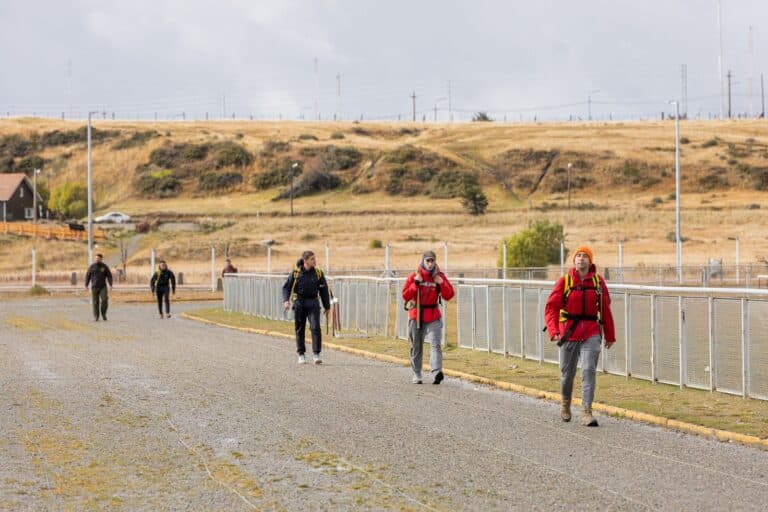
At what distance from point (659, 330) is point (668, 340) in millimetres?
208

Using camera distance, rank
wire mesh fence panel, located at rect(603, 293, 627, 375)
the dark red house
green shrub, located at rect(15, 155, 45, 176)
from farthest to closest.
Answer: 1. green shrub, located at rect(15, 155, 45, 176)
2. the dark red house
3. wire mesh fence panel, located at rect(603, 293, 627, 375)

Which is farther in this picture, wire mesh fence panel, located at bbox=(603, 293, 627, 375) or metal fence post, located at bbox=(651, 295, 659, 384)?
wire mesh fence panel, located at bbox=(603, 293, 627, 375)

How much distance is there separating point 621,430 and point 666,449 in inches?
51.5

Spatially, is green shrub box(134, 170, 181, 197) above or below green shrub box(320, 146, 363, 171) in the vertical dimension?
below

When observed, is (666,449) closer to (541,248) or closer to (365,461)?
(365,461)

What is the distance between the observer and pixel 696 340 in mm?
16328

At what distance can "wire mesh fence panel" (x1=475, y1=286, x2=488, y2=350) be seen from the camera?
2259cm

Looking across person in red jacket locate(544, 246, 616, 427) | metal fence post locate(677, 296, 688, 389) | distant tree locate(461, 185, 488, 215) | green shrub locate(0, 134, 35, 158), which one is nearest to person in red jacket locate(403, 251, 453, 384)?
metal fence post locate(677, 296, 688, 389)

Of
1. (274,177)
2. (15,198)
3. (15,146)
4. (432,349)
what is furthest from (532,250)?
(15,146)

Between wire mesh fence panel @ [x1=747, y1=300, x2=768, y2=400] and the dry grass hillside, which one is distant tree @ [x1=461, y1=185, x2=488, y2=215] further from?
wire mesh fence panel @ [x1=747, y1=300, x2=768, y2=400]

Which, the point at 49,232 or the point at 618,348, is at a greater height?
the point at 49,232

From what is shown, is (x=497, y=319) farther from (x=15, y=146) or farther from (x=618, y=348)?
(x=15, y=146)

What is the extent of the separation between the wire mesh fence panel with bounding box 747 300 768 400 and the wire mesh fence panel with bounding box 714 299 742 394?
0.27 metres

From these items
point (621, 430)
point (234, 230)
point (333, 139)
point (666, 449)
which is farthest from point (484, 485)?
point (333, 139)
